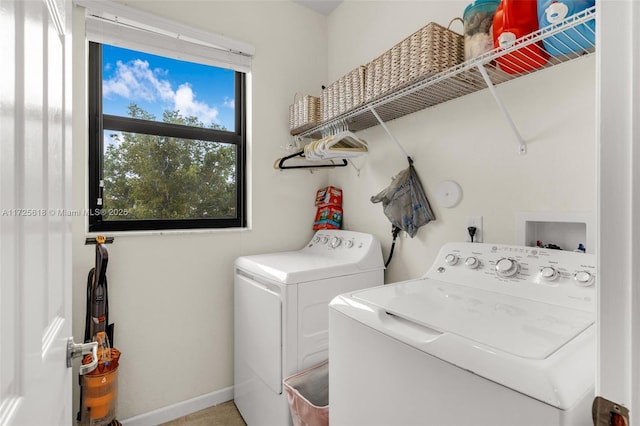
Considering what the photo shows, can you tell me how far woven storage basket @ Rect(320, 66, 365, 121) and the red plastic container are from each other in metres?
0.70

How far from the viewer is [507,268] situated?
114cm

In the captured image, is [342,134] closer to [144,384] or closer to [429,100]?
[429,100]

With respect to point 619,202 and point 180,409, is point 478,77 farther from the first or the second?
point 180,409

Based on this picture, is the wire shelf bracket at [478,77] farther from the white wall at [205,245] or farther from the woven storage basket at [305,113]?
the white wall at [205,245]

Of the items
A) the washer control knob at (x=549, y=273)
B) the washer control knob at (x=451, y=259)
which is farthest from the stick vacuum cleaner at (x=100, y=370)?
the washer control knob at (x=549, y=273)

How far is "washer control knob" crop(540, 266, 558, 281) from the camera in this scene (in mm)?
1039

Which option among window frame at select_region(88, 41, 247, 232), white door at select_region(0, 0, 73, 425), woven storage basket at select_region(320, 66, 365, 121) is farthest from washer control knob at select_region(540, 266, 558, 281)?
window frame at select_region(88, 41, 247, 232)

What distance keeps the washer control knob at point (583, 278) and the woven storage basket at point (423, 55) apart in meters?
0.89

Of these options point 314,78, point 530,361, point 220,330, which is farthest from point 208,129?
point 530,361

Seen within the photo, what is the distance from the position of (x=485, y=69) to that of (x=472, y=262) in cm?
77

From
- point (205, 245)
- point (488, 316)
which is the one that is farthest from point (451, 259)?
point (205, 245)

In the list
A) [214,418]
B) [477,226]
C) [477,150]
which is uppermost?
[477,150]

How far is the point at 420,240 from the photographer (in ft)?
5.67

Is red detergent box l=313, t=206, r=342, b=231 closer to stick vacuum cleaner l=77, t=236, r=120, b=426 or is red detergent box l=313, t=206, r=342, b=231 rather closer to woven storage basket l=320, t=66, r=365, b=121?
woven storage basket l=320, t=66, r=365, b=121
